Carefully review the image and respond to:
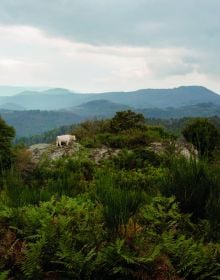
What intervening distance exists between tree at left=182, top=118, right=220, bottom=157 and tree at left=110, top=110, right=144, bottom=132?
2289mm

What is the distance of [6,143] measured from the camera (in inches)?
525

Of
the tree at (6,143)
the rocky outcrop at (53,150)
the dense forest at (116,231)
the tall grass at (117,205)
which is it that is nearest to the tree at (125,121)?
the rocky outcrop at (53,150)

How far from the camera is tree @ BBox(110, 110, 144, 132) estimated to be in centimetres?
2152

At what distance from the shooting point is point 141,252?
385 cm

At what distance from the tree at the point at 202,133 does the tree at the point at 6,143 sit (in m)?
8.32

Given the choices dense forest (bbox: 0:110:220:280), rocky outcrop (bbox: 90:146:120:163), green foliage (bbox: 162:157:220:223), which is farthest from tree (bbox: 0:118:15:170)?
green foliage (bbox: 162:157:220:223)

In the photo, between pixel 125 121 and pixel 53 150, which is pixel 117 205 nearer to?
pixel 53 150

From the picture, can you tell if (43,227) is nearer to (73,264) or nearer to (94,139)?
(73,264)

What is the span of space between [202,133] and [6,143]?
31.1 feet

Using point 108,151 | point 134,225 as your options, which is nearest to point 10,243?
point 134,225

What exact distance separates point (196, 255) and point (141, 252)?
471 mm

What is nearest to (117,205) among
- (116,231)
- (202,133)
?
(116,231)

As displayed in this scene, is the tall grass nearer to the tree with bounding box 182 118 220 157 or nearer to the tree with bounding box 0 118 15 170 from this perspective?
the tree with bounding box 0 118 15 170

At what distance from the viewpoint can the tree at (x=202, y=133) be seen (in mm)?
19219
